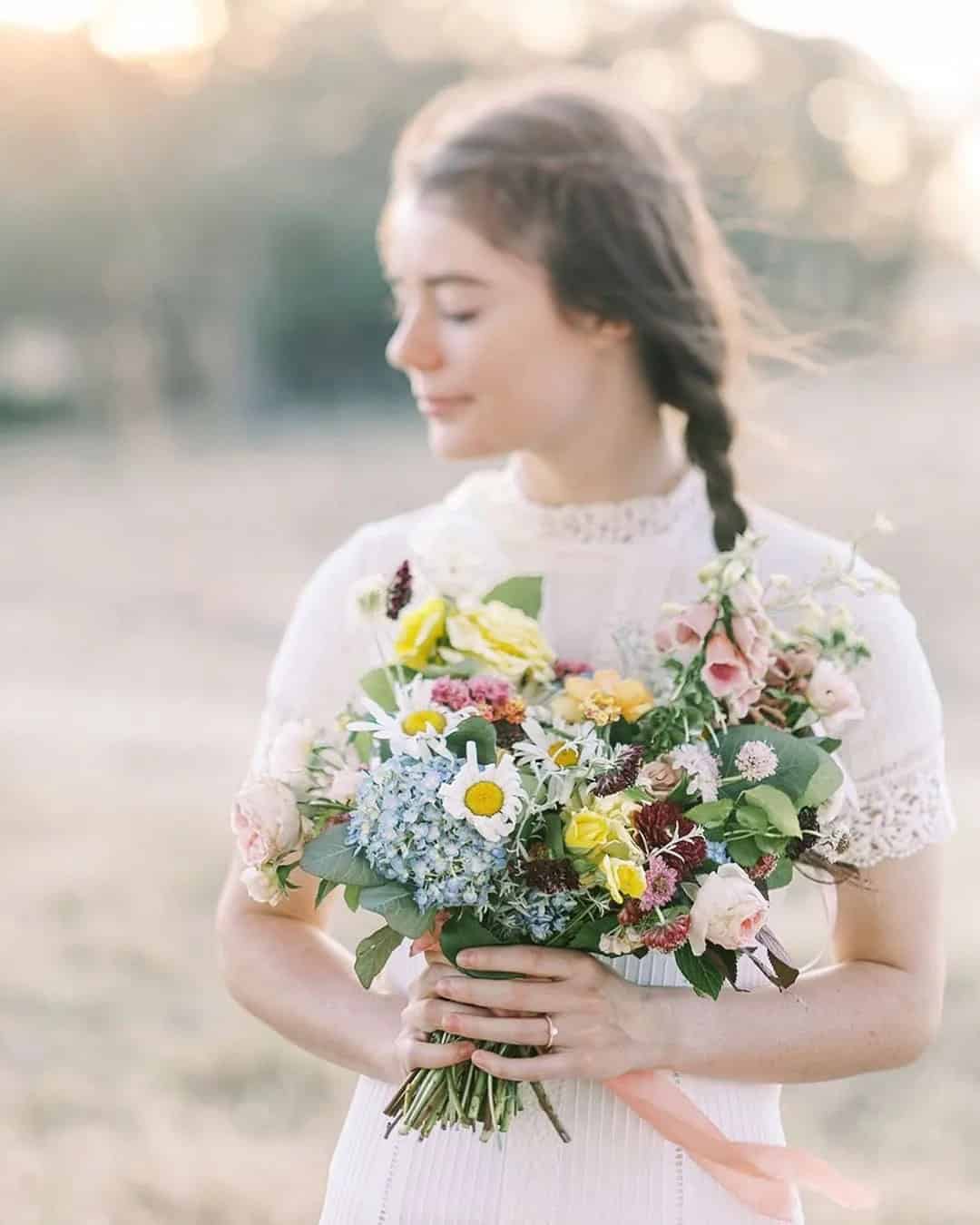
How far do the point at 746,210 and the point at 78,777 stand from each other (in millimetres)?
4583

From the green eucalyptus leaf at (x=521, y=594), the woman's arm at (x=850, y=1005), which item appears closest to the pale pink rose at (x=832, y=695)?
the woman's arm at (x=850, y=1005)

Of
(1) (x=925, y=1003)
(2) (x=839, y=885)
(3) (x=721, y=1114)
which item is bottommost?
(3) (x=721, y=1114)

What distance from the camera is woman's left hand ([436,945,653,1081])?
1.60m

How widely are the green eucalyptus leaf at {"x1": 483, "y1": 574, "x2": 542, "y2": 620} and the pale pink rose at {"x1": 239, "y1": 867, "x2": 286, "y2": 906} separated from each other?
40 centimetres

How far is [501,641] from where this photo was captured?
1707mm

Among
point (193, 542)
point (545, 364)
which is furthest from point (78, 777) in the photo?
point (193, 542)

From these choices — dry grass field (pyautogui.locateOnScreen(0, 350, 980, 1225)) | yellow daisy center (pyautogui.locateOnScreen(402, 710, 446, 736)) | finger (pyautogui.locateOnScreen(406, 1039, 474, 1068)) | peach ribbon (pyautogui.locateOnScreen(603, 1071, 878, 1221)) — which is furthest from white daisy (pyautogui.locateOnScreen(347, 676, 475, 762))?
Answer: dry grass field (pyautogui.locateOnScreen(0, 350, 980, 1225))

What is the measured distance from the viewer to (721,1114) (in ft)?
5.90

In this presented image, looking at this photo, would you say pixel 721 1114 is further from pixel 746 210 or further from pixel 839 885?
pixel 746 210

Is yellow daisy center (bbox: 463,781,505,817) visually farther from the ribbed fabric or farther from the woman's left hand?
the ribbed fabric

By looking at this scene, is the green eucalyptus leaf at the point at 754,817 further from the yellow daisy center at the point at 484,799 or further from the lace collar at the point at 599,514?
the lace collar at the point at 599,514

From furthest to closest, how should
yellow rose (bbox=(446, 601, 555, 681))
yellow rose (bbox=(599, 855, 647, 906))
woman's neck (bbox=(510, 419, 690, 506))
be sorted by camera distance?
1. woman's neck (bbox=(510, 419, 690, 506))
2. yellow rose (bbox=(446, 601, 555, 681))
3. yellow rose (bbox=(599, 855, 647, 906))

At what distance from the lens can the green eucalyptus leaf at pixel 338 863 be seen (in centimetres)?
155

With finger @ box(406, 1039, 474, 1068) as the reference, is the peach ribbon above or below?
below
